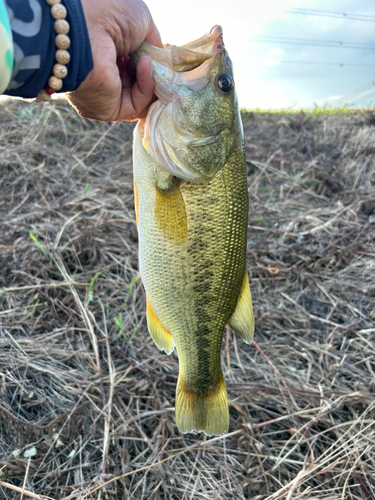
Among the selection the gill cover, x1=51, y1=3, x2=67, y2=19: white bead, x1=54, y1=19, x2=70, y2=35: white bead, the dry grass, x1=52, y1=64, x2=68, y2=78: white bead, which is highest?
x1=51, y1=3, x2=67, y2=19: white bead

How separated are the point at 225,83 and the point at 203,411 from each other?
1.61 metres

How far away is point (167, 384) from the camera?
2586 millimetres

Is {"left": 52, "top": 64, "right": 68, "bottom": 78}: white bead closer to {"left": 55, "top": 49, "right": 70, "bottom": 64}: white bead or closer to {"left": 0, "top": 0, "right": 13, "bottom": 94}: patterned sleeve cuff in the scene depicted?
{"left": 55, "top": 49, "right": 70, "bottom": 64}: white bead

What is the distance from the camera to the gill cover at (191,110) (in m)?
1.57

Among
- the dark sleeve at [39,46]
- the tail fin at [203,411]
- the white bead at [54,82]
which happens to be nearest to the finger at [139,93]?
the dark sleeve at [39,46]

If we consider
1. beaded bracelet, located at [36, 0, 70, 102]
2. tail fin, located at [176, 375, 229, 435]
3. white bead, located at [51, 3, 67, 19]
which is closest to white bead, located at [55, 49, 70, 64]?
beaded bracelet, located at [36, 0, 70, 102]

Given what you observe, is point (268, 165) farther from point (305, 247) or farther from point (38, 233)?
point (38, 233)

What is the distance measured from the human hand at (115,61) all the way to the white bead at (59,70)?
0.15 metres

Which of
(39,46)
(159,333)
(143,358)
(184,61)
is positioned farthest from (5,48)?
(143,358)

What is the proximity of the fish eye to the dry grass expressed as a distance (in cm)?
182

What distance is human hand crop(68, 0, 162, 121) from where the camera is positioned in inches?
56.6

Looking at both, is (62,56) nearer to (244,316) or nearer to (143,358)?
(244,316)

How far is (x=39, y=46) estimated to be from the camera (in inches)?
49.3

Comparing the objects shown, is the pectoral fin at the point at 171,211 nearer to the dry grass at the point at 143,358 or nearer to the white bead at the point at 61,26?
the white bead at the point at 61,26
